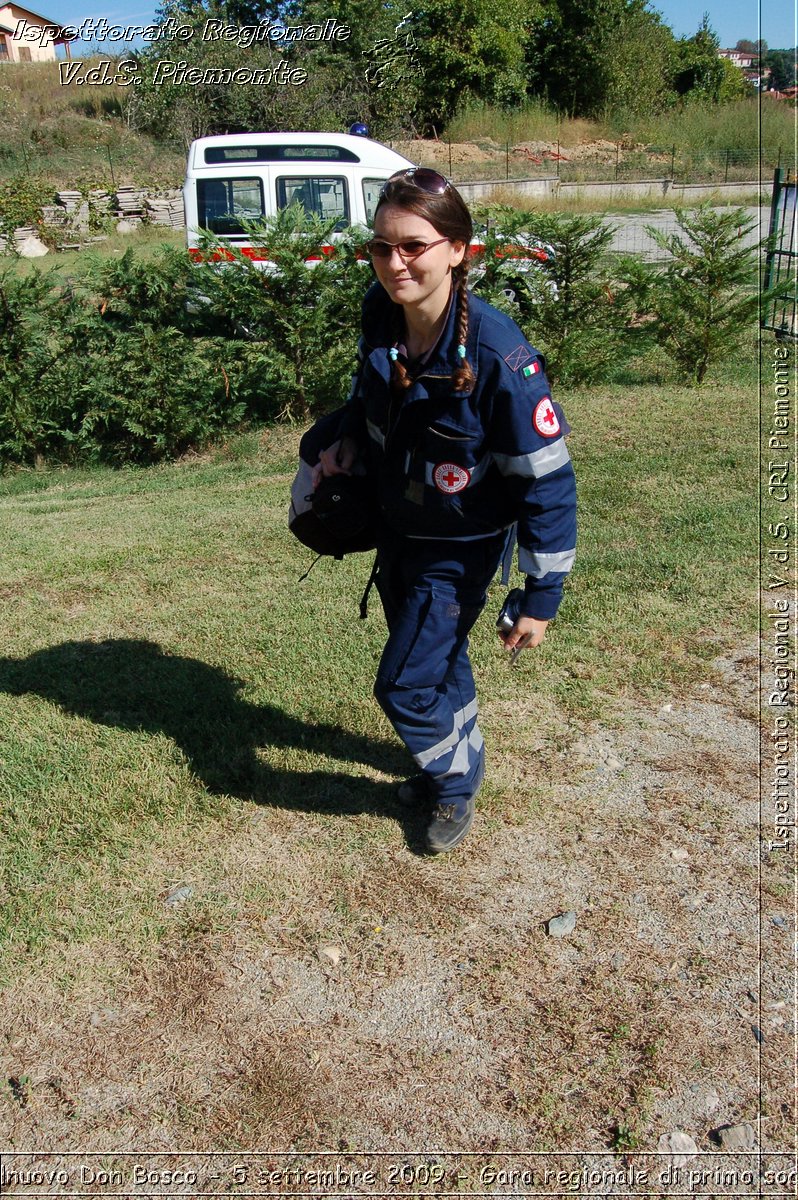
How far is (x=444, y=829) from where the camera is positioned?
305 centimetres

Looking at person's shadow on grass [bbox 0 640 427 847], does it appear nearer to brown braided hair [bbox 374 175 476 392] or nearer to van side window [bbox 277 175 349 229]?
brown braided hair [bbox 374 175 476 392]

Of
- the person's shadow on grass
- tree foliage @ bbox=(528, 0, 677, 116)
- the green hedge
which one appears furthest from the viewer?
tree foliage @ bbox=(528, 0, 677, 116)

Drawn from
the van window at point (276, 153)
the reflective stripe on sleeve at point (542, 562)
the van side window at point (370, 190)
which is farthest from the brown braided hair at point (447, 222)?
the van window at point (276, 153)

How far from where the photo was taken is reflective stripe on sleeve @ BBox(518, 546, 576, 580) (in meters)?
2.60

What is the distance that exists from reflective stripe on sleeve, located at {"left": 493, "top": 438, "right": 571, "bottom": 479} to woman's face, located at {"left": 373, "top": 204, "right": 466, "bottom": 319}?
0.42m

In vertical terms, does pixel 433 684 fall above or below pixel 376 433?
below

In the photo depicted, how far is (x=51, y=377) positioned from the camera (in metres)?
8.16

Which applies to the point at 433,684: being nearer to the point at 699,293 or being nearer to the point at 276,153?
the point at 699,293

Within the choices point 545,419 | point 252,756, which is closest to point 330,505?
point 545,419

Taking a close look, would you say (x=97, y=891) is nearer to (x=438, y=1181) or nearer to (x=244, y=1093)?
(x=244, y=1093)

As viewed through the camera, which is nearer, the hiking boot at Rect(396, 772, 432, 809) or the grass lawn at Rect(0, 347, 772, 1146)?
the grass lawn at Rect(0, 347, 772, 1146)

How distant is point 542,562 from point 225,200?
11.4 metres

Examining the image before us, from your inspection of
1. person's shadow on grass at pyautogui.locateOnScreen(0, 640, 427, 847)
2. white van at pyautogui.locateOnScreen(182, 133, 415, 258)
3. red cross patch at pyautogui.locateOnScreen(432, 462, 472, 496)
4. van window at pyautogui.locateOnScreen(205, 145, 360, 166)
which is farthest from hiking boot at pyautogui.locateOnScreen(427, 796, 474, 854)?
van window at pyautogui.locateOnScreen(205, 145, 360, 166)

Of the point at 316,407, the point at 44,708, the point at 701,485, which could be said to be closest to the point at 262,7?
the point at 316,407
